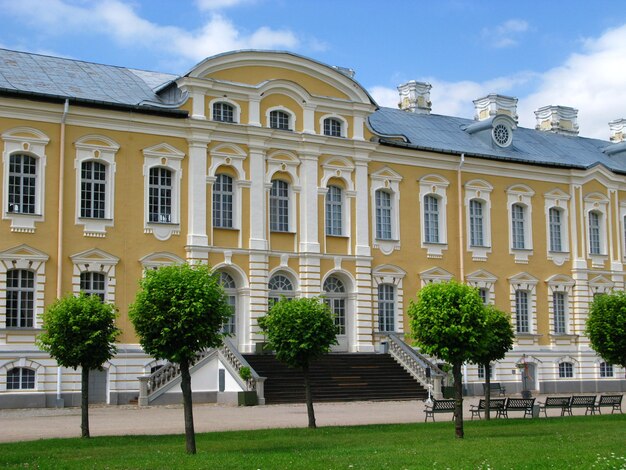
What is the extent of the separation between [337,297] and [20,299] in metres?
14.0

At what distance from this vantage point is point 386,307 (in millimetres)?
44875

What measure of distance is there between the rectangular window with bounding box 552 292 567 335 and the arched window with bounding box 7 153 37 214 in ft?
86.3

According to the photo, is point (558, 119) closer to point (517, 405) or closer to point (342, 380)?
point (342, 380)

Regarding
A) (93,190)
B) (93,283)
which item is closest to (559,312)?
(93,283)

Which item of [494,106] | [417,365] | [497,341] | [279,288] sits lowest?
[417,365]

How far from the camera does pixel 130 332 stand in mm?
37719

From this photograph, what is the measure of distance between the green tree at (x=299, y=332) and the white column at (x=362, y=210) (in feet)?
52.4

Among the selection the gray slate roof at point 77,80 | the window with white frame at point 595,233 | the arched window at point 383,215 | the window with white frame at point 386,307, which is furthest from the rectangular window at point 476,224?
the gray slate roof at point 77,80

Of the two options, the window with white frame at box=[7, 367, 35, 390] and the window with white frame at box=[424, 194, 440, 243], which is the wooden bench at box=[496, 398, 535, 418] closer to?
the window with white frame at box=[424, 194, 440, 243]

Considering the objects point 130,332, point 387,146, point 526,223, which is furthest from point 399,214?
point 130,332

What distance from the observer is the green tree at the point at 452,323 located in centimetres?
2480

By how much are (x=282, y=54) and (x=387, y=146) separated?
6.60 meters

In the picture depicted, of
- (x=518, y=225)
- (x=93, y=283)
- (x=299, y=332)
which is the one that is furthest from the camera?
(x=518, y=225)

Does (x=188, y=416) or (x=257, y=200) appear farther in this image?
(x=257, y=200)
